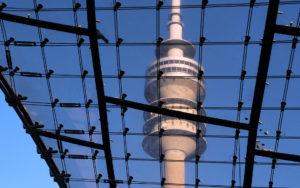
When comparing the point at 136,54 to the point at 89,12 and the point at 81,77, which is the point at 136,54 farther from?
the point at 89,12

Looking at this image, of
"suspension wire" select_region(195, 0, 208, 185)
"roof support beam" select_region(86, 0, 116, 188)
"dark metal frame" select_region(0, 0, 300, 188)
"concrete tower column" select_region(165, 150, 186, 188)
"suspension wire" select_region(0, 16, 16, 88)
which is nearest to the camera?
"dark metal frame" select_region(0, 0, 300, 188)

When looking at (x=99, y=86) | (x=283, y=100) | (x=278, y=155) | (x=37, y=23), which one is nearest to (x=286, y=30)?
(x=283, y=100)

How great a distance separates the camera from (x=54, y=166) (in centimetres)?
2747

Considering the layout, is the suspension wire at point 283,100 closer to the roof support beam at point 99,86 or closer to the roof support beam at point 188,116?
the roof support beam at point 188,116

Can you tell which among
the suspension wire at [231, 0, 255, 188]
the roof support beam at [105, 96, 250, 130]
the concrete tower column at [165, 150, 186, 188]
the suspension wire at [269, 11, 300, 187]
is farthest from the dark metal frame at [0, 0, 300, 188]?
the concrete tower column at [165, 150, 186, 188]

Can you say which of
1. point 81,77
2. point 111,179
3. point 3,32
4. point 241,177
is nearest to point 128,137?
point 111,179

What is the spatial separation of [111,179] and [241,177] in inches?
247

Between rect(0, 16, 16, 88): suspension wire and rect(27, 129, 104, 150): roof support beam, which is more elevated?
rect(0, 16, 16, 88): suspension wire

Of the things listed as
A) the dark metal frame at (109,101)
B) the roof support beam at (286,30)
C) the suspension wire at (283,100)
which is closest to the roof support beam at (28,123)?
the dark metal frame at (109,101)

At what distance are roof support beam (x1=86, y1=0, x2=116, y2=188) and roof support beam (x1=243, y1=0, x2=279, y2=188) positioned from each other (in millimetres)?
6362

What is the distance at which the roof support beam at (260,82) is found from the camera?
19.7 m

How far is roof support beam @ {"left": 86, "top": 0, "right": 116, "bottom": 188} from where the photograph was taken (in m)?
21.2

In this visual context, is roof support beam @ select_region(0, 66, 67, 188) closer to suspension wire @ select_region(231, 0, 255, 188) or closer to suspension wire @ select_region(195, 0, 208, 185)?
suspension wire @ select_region(195, 0, 208, 185)

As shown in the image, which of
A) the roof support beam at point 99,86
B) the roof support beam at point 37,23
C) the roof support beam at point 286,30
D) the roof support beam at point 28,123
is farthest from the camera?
the roof support beam at point 28,123
